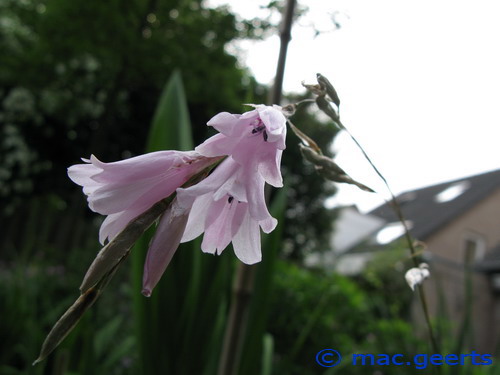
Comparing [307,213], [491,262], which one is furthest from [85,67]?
[491,262]

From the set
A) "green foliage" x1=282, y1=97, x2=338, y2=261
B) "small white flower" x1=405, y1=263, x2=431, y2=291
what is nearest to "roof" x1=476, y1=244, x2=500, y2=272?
"green foliage" x1=282, y1=97, x2=338, y2=261

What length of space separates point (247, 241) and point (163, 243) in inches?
2.8

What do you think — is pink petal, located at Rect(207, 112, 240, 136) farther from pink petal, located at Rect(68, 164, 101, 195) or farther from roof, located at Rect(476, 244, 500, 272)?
roof, located at Rect(476, 244, 500, 272)

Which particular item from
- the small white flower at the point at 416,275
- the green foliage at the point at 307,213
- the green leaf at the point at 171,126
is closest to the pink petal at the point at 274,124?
the small white flower at the point at 416,275

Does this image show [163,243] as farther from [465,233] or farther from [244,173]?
[465,233]

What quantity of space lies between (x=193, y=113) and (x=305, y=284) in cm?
567

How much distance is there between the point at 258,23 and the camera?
105 cm

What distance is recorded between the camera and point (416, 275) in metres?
0.46

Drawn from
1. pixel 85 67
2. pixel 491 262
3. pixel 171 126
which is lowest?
pixel 171 126

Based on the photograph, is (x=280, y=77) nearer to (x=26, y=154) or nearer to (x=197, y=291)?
(x=197, y=291)

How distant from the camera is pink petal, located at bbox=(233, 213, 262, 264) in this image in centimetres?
35

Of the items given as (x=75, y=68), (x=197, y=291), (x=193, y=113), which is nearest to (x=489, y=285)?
(x=193, y=113)

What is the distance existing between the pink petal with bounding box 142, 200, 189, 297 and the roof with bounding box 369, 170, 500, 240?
38.1 ft

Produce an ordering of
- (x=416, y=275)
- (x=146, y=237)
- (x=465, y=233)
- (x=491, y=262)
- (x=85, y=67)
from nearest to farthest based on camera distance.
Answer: (x=416, y=275)
(x=146, y=237)
(x=85, y=67)
(x=491, y=262)
(x=465, y=233)
